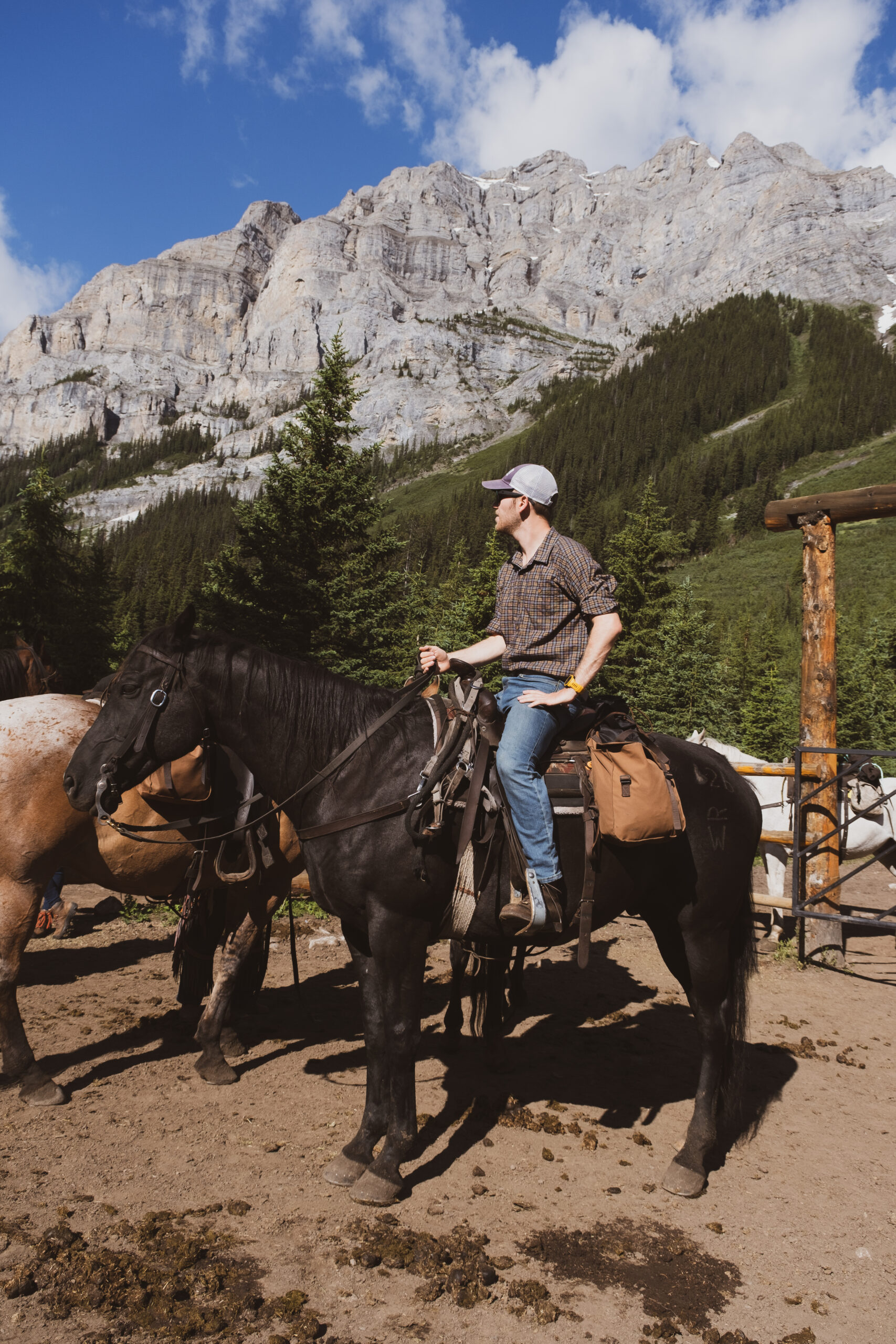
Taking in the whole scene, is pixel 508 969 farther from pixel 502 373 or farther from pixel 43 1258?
pixel 502 373

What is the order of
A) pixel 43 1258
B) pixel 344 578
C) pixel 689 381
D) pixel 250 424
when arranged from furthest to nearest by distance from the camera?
pixel 250 424 → pixel 689 381 → pixel 344 578 → pixel 43 1258

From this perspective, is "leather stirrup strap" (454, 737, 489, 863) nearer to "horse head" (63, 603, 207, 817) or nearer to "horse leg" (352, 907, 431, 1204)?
"horse leg" (352, 907, 431, 1204)

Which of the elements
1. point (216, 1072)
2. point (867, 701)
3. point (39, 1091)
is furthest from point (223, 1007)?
point (867, 701)

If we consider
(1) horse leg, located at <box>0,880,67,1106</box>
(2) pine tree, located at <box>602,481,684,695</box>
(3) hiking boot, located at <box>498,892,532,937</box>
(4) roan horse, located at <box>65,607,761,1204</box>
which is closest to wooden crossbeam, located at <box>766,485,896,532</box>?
(4) roan horse, located at <box>65,607,761,1204</box>

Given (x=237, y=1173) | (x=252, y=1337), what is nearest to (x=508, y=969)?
(x=237, y=1173)

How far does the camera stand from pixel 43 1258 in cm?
296

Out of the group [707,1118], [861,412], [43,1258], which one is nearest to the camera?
[43,1258]

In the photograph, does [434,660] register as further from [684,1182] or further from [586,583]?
[684,1182]

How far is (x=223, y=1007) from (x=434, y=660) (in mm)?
3137

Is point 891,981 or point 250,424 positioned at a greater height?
point 250,424

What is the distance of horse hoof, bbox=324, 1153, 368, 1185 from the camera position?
3695 mm

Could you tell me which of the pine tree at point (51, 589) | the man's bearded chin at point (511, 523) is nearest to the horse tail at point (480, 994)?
the man's bearded chin at point (511, 523)

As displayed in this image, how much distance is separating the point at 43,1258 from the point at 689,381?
149 metres

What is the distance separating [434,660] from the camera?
12.3ft
